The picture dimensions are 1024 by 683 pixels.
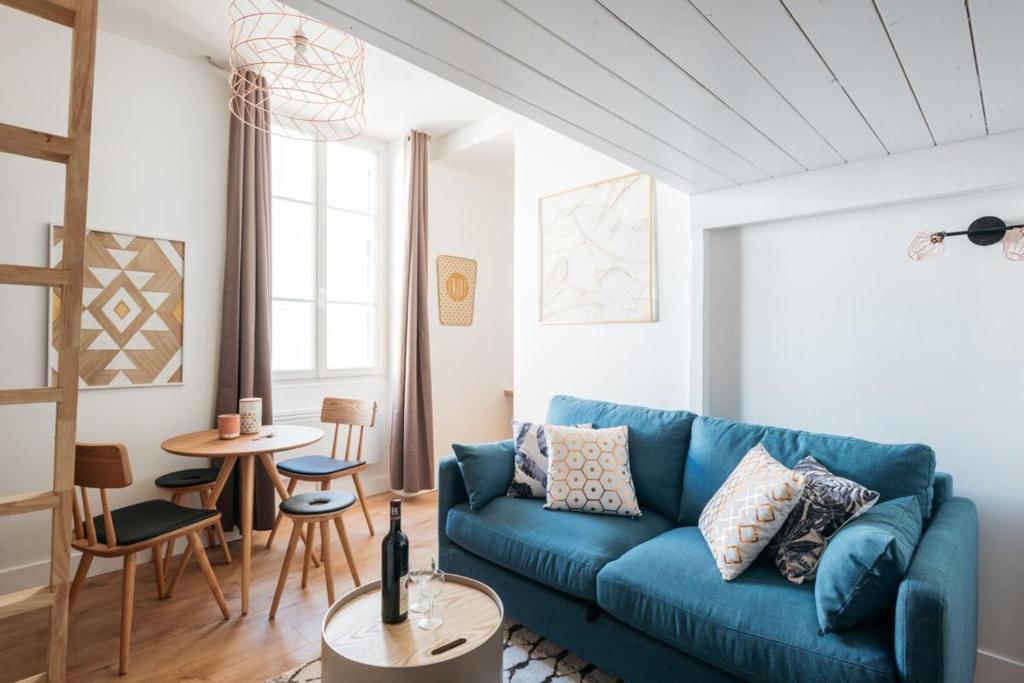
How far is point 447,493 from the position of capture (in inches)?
93.6

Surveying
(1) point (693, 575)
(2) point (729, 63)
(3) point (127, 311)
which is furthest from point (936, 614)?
(3) point (127, 311)

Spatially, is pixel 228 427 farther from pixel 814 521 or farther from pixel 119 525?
pixel 814 521

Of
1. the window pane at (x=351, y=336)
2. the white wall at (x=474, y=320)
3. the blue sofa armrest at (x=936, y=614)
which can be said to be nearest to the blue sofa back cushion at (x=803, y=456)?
the blue sofa armrest at (x=936, y=614)

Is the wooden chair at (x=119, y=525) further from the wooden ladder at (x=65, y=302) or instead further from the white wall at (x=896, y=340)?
the white wall at (x=896, y=340)

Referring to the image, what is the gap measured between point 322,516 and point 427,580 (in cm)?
91

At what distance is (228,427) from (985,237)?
11.2ft

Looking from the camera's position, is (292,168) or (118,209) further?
(292,168)

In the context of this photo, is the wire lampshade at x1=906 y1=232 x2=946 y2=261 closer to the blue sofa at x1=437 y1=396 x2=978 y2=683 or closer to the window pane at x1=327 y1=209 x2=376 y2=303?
the blue sofa at x1=437 y1=396 x2=978 y2=683

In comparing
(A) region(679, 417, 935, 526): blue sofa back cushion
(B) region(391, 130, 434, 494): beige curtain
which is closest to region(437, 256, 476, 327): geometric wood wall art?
(B) region(391, 130, 434, 494): beige curtain

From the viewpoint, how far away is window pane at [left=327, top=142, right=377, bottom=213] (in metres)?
3.97

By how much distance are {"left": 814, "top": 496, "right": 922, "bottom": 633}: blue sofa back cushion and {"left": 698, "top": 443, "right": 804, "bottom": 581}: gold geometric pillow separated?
226 mm

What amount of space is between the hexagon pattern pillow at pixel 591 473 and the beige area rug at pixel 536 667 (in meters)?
0.54

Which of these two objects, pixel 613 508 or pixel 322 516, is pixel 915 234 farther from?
pixel 322 516

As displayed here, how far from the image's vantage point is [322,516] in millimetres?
2275
